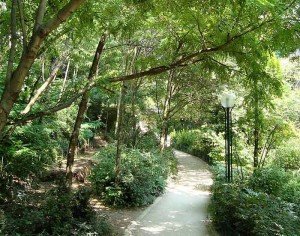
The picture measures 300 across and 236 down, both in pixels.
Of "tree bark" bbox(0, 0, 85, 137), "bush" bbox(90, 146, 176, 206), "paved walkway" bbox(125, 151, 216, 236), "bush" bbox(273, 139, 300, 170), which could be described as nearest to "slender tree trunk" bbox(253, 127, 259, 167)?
"paved walkway" bbox(125, 151, 216, 236)

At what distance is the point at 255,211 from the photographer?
5648 mm

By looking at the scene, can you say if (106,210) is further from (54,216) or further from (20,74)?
(20,74)

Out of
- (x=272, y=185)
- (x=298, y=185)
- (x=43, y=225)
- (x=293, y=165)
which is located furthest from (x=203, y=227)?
(x=293, y=165)

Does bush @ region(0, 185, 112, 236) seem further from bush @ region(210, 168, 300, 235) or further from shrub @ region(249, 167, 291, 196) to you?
shrub @ region(249, 167, 291, 196)

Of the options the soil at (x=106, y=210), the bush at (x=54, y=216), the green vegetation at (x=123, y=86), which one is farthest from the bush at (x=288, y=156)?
A: the bush at (x=54, y=216)

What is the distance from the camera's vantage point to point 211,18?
14.1 feet

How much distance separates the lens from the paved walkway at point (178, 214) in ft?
24.8

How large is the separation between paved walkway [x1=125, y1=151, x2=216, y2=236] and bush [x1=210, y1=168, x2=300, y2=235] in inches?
26.3

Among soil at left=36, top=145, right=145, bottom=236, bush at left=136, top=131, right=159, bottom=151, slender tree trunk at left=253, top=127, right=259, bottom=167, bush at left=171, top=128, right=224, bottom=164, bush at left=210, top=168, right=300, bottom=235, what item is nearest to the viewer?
bush at left=210, top=168, right=300, bottom=235

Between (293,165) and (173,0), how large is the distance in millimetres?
15334

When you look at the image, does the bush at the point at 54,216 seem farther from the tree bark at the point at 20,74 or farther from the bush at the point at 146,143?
the bush at the point at 146,143

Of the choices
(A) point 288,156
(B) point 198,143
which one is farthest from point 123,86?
(B) point 198,143

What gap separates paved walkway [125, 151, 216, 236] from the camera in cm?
755

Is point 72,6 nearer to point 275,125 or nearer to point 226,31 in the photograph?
point 226,31
